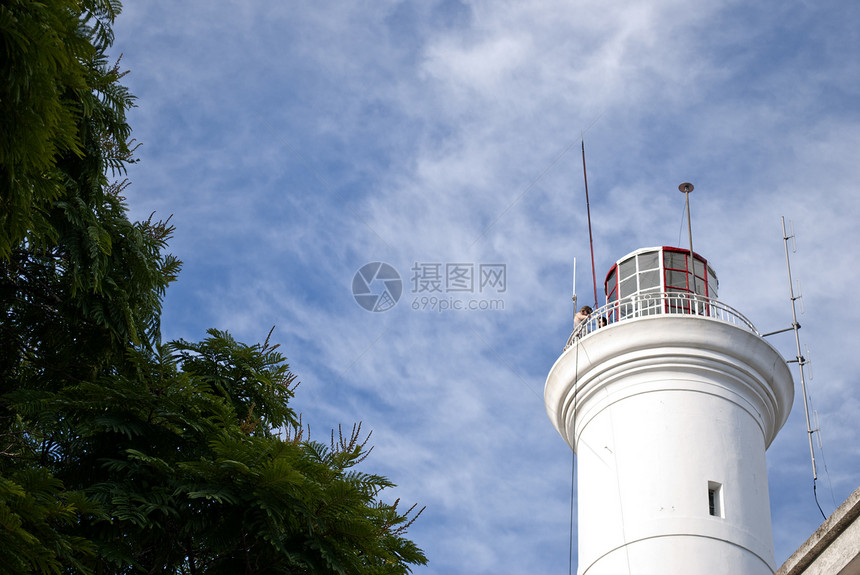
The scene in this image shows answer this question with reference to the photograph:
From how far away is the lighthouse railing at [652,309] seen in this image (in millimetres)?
17828

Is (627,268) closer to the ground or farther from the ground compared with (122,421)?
farther from the ground

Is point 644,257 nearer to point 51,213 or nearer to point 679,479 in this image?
point 679,479

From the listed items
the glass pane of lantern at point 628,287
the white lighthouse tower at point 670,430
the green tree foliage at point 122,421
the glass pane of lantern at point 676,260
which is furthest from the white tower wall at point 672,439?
the green tree foliage at point 122,421

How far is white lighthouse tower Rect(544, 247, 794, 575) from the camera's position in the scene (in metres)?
15.4

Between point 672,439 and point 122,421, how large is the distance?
10.3m

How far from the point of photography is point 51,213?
9.00 meters

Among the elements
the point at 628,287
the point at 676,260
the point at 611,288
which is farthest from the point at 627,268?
the point at 676,260

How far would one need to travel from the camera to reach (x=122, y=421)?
8.70 m

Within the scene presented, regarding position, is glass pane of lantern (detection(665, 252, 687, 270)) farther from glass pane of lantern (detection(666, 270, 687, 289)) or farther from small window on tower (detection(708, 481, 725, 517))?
small window on tower (detection(708, 481, 725, 517))

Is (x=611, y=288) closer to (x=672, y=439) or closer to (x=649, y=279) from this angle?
(x=649, y=279)

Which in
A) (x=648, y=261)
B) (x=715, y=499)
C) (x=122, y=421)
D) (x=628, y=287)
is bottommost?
(x=122, y=421)

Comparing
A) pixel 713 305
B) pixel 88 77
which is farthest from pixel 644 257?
pixel 88 77

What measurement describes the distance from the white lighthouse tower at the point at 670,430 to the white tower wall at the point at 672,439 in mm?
18

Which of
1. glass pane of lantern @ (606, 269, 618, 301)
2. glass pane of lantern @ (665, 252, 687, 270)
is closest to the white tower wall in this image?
glass pane of lantern @ (606, 269, 618, 301)
